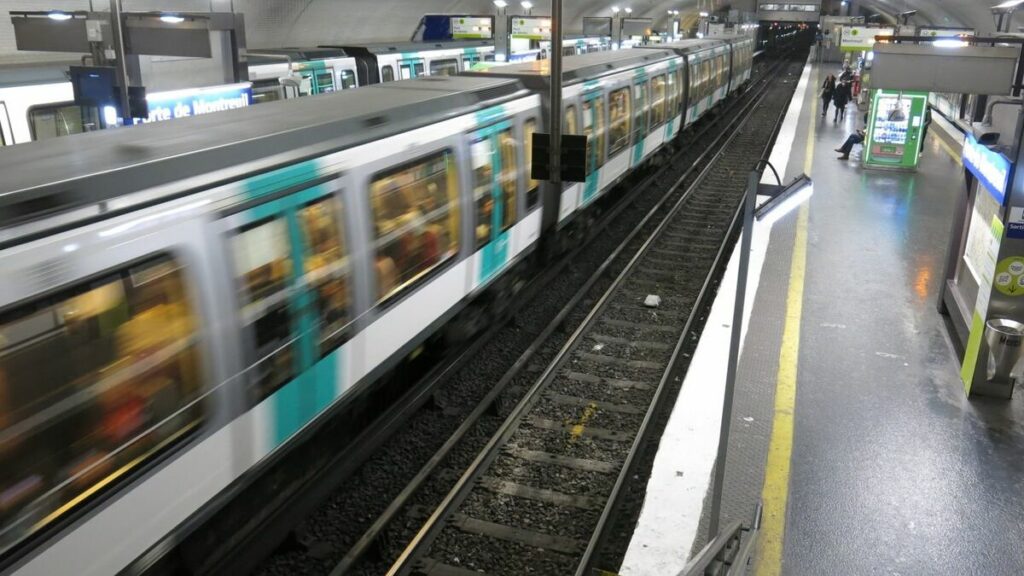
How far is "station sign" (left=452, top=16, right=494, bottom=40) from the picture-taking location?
28250 mm

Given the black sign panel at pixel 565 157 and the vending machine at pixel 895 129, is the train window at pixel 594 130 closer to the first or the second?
the black sign panel at pixel 565 157

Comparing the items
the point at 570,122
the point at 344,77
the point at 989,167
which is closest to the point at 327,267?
the point at 570,122

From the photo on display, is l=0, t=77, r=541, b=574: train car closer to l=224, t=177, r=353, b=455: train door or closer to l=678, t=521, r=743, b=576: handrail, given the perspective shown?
l=224, t=177, r=353, b=455: train door

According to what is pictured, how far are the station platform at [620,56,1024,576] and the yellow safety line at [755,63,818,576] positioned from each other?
0.04 feet

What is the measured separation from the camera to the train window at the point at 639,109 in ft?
40.4

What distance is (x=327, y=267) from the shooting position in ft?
15.6

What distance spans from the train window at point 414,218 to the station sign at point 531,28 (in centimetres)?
2482

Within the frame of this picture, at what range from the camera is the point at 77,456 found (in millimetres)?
3309

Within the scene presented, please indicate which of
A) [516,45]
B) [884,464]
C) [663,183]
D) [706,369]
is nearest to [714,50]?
[663,183]

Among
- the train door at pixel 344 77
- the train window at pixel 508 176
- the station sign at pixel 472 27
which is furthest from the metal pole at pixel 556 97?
the station sign at pixel 472 27

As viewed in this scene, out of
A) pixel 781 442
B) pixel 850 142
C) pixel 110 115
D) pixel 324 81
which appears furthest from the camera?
pixel 850 142

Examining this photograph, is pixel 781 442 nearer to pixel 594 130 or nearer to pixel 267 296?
pixel 267 296

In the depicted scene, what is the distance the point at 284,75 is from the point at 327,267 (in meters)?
11.2

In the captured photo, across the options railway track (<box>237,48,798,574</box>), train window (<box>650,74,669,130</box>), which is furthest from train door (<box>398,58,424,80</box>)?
railway track (<box>237,48,798,574</box>)
